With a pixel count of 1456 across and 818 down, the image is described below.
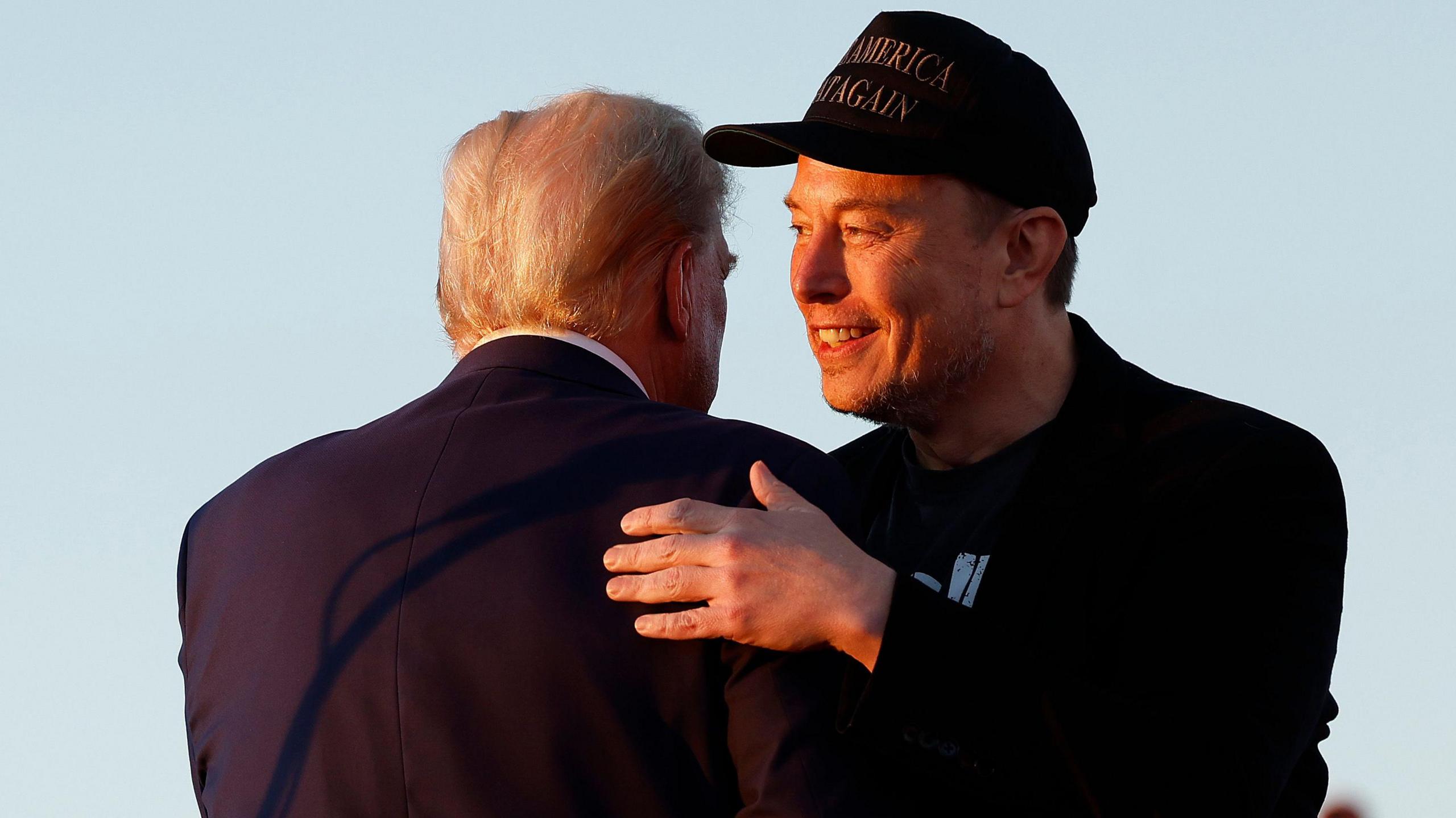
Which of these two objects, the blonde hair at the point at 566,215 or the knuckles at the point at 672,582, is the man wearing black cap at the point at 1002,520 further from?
the blonde hair at the point at 566,215

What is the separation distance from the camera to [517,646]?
7.53ft

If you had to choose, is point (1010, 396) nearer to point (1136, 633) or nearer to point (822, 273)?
point (822, 273)

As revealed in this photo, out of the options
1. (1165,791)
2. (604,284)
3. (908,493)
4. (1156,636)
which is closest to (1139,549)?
(1156,636)

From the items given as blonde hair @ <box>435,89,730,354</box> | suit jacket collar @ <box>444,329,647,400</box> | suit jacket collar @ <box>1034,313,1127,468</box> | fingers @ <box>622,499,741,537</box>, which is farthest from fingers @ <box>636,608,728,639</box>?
suit jacket collar @ <box>1034,313,1127,468</box>

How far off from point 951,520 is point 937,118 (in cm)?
87

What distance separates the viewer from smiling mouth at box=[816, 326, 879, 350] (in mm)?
3494

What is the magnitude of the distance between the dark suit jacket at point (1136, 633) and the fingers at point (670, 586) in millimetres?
302

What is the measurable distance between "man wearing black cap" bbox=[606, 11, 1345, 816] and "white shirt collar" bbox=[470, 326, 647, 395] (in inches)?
18.0

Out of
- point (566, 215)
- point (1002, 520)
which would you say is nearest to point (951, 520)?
point (1002, 520)

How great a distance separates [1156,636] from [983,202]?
1117 mm

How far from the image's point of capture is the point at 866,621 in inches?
94.0

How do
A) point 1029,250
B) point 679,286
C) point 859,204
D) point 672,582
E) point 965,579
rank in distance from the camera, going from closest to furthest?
point 672,582
point 679,286
point 965,579
point 859,204
point 1029,250

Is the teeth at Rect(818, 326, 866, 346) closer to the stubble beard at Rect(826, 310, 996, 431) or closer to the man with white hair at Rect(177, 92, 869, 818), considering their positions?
the stubble beard at Rect(826, 310, 996, 431)

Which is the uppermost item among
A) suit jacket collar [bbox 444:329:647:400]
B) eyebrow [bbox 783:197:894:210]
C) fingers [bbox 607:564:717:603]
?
eyebrow [bbox 783:197:894:210]
